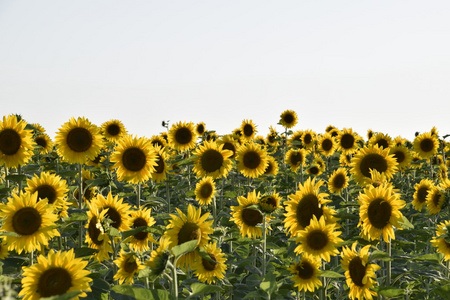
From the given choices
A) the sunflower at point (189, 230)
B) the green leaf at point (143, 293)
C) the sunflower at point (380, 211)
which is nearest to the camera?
the green leaf at point (143, 293)

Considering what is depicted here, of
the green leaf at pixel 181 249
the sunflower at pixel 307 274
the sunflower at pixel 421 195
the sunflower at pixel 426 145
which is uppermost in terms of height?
the sunflower at pixel 426 145

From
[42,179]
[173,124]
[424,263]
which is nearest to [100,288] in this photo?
[42,179]

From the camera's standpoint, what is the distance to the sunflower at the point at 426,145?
1191 cm

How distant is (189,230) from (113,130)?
323 inches

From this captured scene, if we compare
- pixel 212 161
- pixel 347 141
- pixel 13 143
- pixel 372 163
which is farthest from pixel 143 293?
pixel 347 141

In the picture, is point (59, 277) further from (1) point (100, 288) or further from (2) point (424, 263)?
(2) point (424, 263)

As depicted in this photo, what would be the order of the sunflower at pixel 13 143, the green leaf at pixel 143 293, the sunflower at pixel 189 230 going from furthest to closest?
the sunflower at pixel 13 143
the sunflower at pixel 189 230
the green leaf at pixel 143 293

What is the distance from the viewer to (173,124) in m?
10.1

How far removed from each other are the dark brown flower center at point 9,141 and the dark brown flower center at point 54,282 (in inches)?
131

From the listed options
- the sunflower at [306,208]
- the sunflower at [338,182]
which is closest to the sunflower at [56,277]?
the sunflower at [306,208]

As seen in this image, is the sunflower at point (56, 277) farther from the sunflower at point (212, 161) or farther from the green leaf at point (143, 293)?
the sunflower at point (212, 161)

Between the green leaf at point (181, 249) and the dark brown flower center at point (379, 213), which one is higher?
the dark brown flower center at point (379, 213)

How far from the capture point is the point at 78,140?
6336mm

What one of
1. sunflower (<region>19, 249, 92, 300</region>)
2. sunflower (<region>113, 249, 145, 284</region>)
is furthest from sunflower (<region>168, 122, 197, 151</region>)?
sunflower (<region>19, 249, 92, 300</region>)
